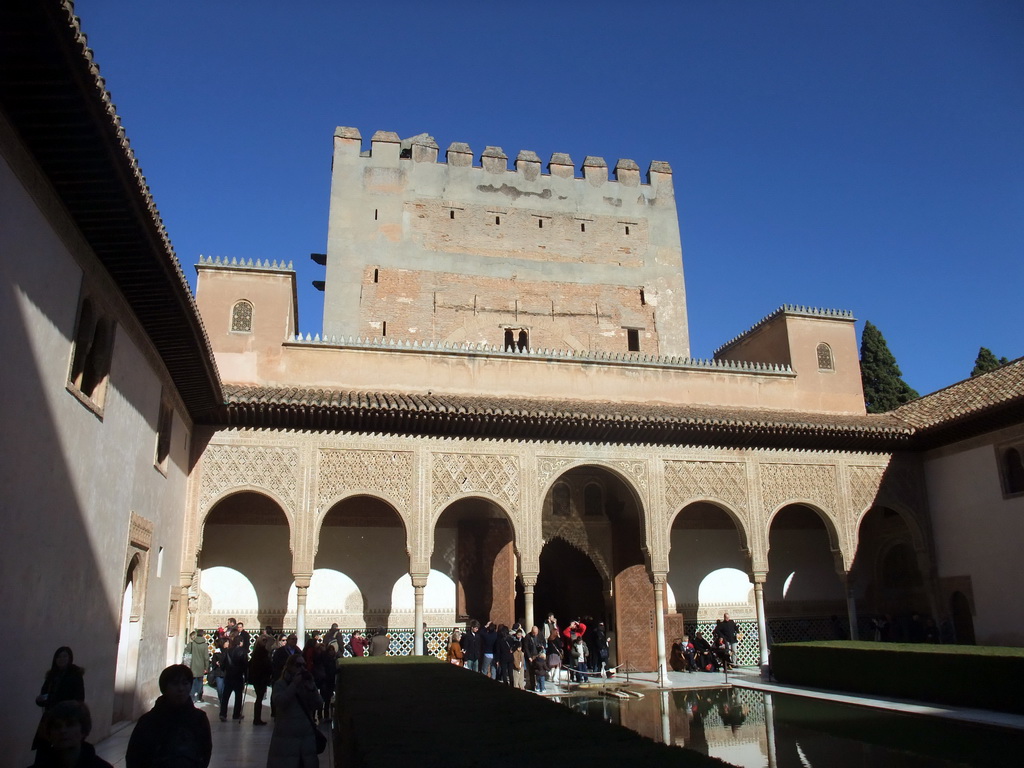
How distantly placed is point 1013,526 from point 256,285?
13.5 m

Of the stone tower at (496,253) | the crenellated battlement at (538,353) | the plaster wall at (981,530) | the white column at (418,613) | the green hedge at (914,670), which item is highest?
the stone tower at (496,253)

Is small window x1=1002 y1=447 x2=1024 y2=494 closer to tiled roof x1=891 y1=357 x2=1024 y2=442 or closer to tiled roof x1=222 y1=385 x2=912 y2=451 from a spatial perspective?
tiled roof x1=891 y1=357 x2=1024 y2=442

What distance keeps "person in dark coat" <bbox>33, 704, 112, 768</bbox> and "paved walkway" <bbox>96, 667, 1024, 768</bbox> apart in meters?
4.61

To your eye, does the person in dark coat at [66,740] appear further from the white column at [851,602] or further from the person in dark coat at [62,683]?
the white column at [851,602]

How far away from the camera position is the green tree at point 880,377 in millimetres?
26406

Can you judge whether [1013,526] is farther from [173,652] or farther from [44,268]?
[44,268]

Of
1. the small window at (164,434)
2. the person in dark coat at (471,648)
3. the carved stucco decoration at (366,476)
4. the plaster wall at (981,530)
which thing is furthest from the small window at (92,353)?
the plaster wall at (981,530)

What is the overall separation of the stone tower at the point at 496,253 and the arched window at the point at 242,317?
6.22 m

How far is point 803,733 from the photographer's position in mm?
8867

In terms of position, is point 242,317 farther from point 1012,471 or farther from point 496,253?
point 1012,471

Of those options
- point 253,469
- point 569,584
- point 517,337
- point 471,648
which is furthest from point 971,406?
point 253,469

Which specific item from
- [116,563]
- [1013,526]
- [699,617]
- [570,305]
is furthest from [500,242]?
[116,563]

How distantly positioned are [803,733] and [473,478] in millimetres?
6369

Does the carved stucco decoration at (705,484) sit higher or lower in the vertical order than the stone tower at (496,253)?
lower
